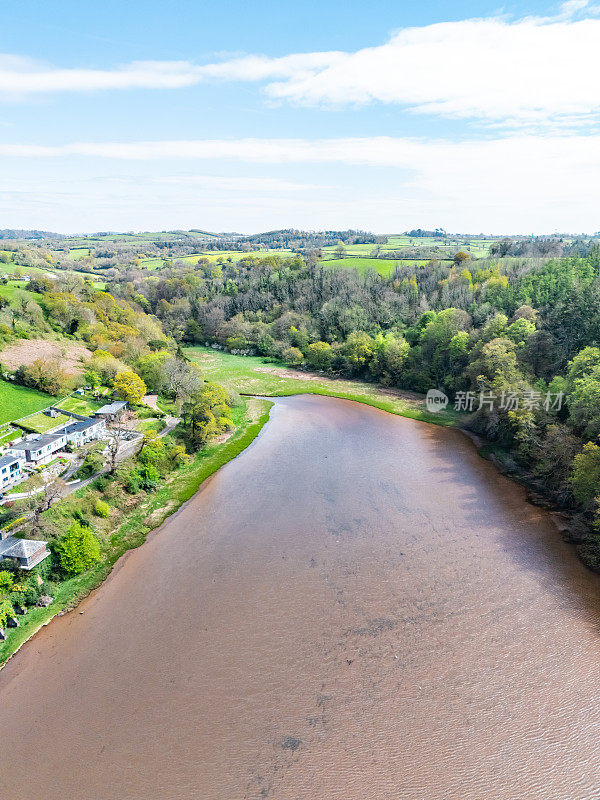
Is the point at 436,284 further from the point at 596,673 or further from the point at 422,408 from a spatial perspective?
the point at 596,673

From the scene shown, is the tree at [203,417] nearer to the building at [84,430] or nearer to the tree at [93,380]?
the building at [84,430]

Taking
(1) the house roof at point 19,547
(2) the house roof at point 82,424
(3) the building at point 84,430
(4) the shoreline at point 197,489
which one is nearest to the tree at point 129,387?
(3) the building at point 84,430

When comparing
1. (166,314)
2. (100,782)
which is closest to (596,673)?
(100,782)

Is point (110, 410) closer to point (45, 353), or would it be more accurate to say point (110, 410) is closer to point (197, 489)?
point (197, 489)

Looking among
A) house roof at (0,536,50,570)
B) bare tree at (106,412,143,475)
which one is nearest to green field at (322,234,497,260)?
bare tree at (106,412,143,475)

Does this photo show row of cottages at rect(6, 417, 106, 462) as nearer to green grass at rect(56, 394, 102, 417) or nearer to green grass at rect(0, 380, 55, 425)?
green grass at rect(56, 394, 102, 417)

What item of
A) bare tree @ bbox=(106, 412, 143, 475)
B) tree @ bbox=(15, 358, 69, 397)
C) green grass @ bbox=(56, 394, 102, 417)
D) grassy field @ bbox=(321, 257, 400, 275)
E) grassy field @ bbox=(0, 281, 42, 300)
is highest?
grassy field @ bbox=(321, 257, 400, 275)
